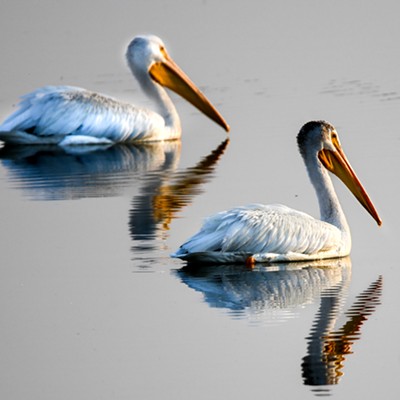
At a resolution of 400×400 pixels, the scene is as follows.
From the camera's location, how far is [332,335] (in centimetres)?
723

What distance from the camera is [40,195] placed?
11.3 m

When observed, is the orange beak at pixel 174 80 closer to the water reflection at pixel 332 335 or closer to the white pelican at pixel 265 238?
the white pelican at pixel 265 238

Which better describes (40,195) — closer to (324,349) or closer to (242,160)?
(242,160)

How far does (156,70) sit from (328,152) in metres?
5.91

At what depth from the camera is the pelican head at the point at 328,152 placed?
9367mm

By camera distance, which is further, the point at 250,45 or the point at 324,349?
the point at 250,45

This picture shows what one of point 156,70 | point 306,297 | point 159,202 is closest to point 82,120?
point 156,70

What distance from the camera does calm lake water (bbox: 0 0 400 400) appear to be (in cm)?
696

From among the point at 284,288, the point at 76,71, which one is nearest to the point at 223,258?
the point at 284,288

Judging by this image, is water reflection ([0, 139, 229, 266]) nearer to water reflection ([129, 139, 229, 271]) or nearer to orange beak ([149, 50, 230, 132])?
water reflection ([129, 139, 229, 271])

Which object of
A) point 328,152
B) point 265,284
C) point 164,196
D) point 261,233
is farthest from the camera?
point 164,196

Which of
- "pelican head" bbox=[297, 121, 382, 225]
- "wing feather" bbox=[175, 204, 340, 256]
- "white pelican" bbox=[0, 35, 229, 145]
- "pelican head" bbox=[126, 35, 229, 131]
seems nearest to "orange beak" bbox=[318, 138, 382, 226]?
"pelican head" bbox=[297, 121, 382, 225]

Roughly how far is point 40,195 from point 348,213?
2.64m

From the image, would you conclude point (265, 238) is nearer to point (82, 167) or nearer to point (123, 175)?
point (123, 175)
